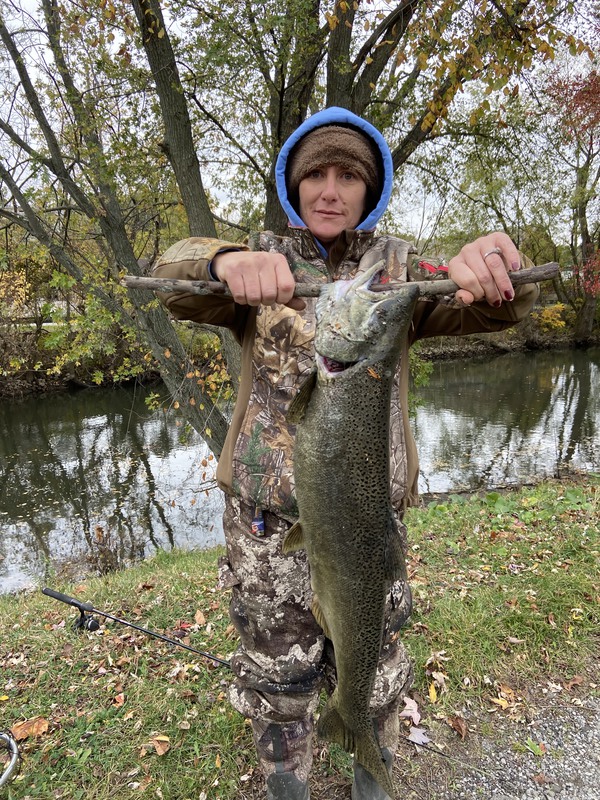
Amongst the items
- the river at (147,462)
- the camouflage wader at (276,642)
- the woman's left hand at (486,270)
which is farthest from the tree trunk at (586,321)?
the camouflage wader at (276,642)

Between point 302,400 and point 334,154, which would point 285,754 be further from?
point 334,154

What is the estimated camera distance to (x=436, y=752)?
10.4 feet

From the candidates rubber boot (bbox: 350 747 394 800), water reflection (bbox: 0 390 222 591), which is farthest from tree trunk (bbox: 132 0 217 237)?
rubber boot (bbox: 350 747 394 800)

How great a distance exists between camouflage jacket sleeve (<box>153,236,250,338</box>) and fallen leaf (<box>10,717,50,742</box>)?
296 centimetres

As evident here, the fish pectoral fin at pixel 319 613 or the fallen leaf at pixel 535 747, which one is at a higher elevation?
the fish pectoral fin at pixel 319 613

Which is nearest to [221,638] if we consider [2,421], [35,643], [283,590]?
[35,643]

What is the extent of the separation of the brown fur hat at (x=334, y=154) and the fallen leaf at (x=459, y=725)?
11.4ft

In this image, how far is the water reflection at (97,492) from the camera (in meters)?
10.2

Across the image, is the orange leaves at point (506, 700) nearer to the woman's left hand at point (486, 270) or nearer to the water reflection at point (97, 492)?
the woman's left hand at point (486, 270)

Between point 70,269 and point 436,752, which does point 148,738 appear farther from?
Result: point 70,269

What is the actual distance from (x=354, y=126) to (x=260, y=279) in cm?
132

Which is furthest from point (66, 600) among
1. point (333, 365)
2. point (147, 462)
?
point (147, 462)

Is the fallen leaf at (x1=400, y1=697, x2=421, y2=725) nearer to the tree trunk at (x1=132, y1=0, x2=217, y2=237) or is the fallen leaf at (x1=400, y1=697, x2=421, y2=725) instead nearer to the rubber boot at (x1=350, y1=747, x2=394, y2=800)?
the rubber boot at (x1=350, y1=747, x2=394, y2=800)

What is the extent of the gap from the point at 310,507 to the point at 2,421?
20.2m
